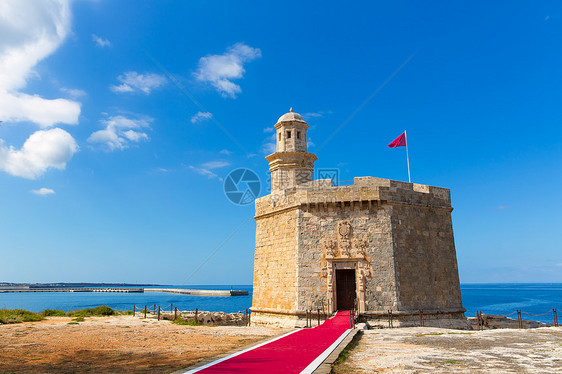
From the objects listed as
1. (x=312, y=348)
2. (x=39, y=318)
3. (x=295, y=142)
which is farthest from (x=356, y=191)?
(x=39, y=318)

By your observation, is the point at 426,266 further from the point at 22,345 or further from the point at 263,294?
the point at 22,345

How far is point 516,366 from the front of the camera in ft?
26.3

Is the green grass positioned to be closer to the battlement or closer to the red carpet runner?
the battlement

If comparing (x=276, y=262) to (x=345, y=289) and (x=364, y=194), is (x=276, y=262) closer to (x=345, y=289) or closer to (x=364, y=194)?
(x=345, y=289)

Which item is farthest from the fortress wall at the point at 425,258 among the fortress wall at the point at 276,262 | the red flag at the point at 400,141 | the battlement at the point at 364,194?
the fortress wall at the point at 276,262

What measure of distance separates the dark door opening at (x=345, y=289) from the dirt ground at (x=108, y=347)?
5.55 meters

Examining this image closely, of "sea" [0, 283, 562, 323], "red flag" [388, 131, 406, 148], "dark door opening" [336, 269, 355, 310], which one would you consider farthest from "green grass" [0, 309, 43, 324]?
"red flag" [388, 131, 406, 148]

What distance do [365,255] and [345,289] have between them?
1962 millimetres

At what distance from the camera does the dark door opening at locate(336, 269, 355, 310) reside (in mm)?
17750

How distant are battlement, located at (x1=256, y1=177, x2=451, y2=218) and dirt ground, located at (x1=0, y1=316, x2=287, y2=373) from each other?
274 inches

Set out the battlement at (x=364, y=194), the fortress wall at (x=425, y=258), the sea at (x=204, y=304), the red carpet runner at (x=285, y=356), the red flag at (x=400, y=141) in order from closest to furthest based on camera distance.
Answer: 1. the red carpet runner at (x=285, y=356)
2. the fortress wall at (x=425, y=258)
3. the battlement at (x=364, y=194)
4. the red flag at (x=400, y=141)
5. the sea at (x=204, y=304)

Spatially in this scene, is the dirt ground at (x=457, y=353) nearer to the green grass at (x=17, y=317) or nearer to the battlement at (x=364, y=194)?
the battlement at (x=364, y=194)

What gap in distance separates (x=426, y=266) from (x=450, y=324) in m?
2.76

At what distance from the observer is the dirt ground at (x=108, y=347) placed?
822 centimetres
